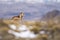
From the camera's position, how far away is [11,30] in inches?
60.4

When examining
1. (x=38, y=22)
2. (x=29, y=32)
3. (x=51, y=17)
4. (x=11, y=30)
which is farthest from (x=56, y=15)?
(x=11, y=30)

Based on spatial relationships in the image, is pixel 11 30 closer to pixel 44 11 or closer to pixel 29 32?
pixel 29 32

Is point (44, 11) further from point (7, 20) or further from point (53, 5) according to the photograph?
point (7, 20)

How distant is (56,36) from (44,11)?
0.29 m

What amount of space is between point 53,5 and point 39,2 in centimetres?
15

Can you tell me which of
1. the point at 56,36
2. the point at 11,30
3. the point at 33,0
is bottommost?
the point at 56,36

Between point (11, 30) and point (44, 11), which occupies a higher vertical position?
point (44, 11)

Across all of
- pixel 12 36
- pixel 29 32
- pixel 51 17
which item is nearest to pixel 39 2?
pixel 51 17

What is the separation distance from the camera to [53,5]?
5.14 feet

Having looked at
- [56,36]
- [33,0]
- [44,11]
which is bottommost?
[56,36]

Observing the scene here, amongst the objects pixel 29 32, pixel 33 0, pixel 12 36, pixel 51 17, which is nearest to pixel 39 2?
pixel 33 0

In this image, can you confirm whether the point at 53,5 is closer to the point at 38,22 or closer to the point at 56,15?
the point at 56,15

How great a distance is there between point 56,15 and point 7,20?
508mm

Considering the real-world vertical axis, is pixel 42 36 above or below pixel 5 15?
below
